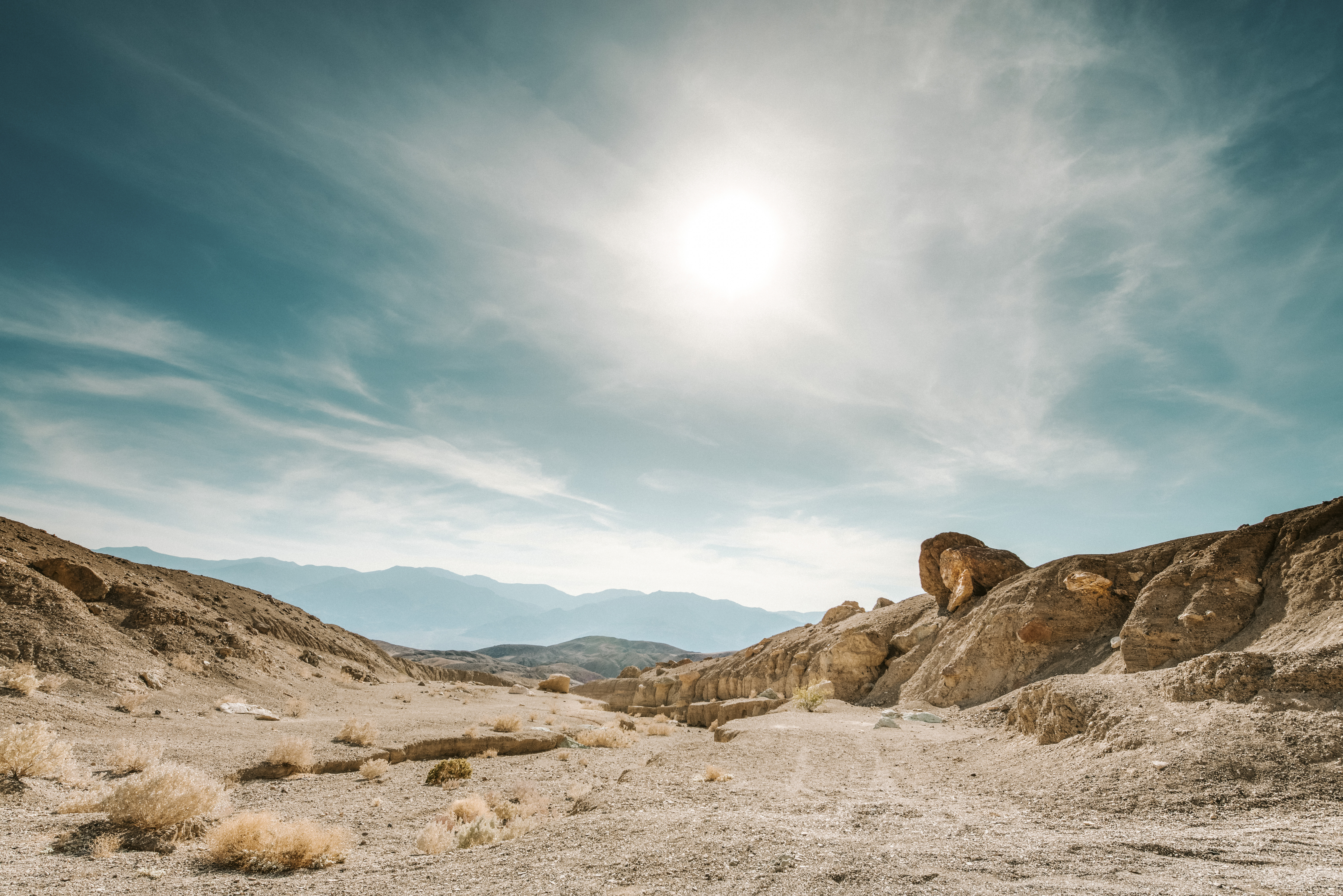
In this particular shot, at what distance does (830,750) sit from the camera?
15227 mm

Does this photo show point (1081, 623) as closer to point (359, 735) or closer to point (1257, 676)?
point (1257, 676)

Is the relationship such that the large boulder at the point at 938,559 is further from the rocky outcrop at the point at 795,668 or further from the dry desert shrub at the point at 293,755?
the dry desert shrub at the point at 293,755

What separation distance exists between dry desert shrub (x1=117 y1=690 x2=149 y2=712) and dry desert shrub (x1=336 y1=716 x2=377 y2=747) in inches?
237

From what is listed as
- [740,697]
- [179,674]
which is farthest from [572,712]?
[179,674]

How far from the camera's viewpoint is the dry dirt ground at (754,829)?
5.27 metres

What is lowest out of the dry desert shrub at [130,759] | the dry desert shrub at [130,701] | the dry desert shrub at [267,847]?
the dry desert shrub at [130,701]

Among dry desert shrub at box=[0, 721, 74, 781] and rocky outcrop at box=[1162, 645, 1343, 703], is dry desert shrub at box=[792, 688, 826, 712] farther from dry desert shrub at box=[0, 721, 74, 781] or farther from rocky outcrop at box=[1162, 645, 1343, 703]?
dry desert shrub at box=[0, 721, 74, 781]

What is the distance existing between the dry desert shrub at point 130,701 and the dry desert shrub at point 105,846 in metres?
12.8

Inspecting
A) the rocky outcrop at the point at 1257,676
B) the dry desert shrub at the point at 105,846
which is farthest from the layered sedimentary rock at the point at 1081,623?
the dry desert shrub at the point at 105,846

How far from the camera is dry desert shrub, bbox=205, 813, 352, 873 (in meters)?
6.55

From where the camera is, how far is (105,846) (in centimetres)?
661

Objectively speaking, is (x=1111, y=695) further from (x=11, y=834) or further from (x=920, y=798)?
(x=11, y=834)

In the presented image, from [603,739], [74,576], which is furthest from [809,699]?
[74,576]

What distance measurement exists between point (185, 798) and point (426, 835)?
3.46 meters
